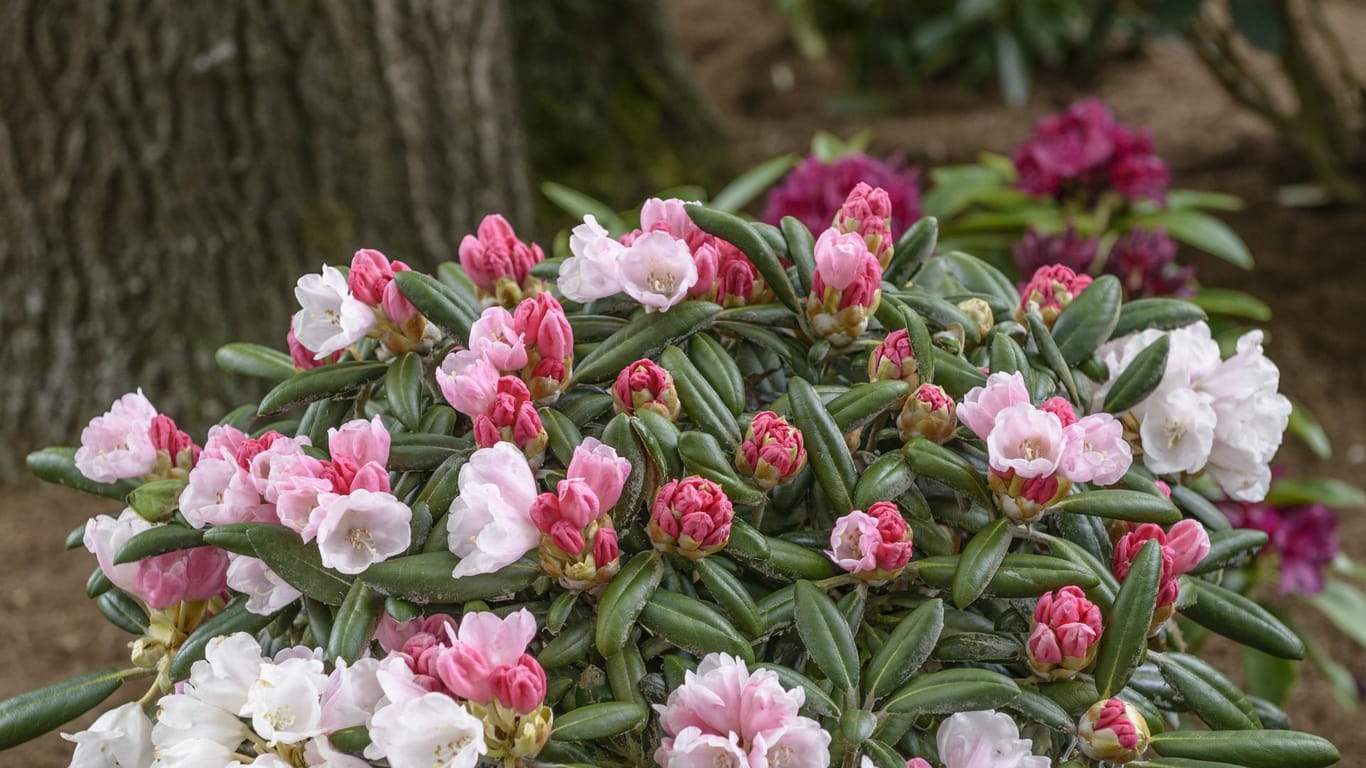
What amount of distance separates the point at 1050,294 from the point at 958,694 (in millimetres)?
514

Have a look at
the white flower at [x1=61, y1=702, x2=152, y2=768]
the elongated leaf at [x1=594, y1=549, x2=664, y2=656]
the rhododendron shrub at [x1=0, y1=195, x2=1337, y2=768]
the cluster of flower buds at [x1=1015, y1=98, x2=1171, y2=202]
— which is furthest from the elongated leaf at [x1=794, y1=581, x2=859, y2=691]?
the cluster of flower buds at [x1=1015, y1=98, x2=1171, y2=202]

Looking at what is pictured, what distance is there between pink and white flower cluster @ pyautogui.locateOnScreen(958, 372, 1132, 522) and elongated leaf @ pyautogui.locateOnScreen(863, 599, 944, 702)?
0.12 metres

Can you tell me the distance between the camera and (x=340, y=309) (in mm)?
1134

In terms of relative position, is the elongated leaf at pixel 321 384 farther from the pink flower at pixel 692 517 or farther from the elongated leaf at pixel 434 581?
the pink flower at pixel 692 517

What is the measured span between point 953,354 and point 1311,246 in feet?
9.73

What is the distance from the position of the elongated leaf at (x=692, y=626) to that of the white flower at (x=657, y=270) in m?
0.27

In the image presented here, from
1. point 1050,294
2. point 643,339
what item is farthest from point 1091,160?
point 643,339

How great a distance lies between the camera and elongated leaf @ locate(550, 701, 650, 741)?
93 centimetres

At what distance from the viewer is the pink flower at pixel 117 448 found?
1.17 m

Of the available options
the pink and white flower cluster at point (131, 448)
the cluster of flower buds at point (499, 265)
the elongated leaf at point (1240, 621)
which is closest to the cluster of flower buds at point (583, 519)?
the cluster of flower buds at point (499, 265)

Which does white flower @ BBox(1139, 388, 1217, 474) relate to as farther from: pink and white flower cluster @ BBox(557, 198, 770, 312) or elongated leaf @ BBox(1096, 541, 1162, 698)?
pink and white flower cluster @ BBox(557, 198, 770, 312)

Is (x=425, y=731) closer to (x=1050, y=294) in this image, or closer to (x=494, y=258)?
(x=494, y=258)

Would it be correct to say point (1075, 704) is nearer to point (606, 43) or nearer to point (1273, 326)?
point (1273, 326)

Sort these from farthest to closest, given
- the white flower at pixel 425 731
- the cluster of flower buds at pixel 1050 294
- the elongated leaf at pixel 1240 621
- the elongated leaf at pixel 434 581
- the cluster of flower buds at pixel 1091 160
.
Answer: the cluster of flower buds at pixel 1091 160
the cluster of flower buds at pixel 1050 294
the elongated leaf at pixel 1240 621
the elongated leaf at pixel 434 581
the white flower at pixel 425 731
